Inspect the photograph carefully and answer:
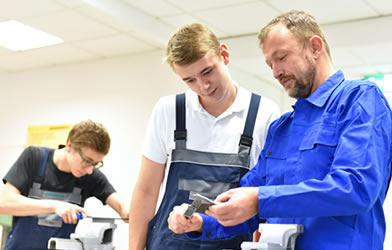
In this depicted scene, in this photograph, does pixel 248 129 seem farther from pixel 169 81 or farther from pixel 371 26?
pixel 169 81

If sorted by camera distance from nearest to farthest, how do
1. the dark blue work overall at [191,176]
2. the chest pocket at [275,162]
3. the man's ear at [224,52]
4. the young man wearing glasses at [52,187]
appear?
the chest pocket at [275,162] < the dark blue work overall at [191,176] < the man's ear at [224,52] < the young man wearing glasses at [52,187]

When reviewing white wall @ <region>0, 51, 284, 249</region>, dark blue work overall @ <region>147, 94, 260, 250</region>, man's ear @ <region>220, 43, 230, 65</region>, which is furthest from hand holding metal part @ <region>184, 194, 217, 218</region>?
white wall @ <region>0, 51, 284, 249</region>

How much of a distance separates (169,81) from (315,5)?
1.72 metres

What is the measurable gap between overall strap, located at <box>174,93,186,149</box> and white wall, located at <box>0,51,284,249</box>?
10.9 feet

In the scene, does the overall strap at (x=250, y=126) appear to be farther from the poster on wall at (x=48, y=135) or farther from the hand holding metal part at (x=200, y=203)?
the poster on wall at (x=48, y=135)

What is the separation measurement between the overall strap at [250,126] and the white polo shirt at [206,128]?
16 mm

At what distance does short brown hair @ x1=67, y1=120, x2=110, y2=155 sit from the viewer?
3.04 metres

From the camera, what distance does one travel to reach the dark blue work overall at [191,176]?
6.11 feet

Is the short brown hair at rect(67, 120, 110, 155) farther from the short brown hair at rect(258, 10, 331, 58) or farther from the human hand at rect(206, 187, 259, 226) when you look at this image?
the human hand at rect(206, 187, 259, 226)

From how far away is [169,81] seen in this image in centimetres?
544

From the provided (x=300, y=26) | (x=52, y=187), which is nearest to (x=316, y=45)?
(x=300, y=26)

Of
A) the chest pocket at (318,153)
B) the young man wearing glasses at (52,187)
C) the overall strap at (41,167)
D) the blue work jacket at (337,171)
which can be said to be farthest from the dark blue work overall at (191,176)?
the overall strap at (41,167)

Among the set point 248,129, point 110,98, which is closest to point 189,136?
point 248,129

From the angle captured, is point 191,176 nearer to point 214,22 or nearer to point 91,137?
point 91,137
